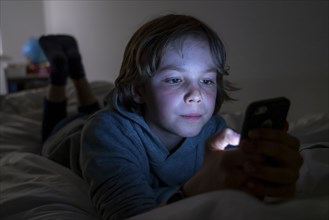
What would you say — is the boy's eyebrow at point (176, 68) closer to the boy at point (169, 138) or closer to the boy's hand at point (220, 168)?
the boy at point (169, 138)

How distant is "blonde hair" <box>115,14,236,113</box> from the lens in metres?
0.44

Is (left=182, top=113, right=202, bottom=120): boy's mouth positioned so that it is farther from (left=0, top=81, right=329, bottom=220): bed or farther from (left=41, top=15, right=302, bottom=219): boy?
(left=0, top=81, right=329, bottom=220): bed

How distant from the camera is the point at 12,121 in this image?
118 centimetres

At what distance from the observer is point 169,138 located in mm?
570

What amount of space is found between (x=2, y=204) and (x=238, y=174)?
13.5 inches

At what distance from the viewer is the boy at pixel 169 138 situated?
285 mm

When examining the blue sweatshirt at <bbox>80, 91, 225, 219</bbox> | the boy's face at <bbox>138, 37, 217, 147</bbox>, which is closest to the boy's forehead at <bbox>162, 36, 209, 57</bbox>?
the boy's face at <bbox>138, 37, 217, 147</bbox>

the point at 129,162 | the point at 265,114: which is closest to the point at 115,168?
the point at 129,162

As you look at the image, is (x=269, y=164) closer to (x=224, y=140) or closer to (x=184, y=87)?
(x=224, y=140)

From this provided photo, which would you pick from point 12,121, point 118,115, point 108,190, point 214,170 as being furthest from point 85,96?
point 214,170

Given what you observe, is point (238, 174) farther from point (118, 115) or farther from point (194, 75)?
point (118, 115)

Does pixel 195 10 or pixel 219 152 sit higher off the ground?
pixel 195 10

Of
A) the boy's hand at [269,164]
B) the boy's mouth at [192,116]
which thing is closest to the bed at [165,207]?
the boy's hand at [269,164]

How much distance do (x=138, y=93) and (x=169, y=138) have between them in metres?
0.10
